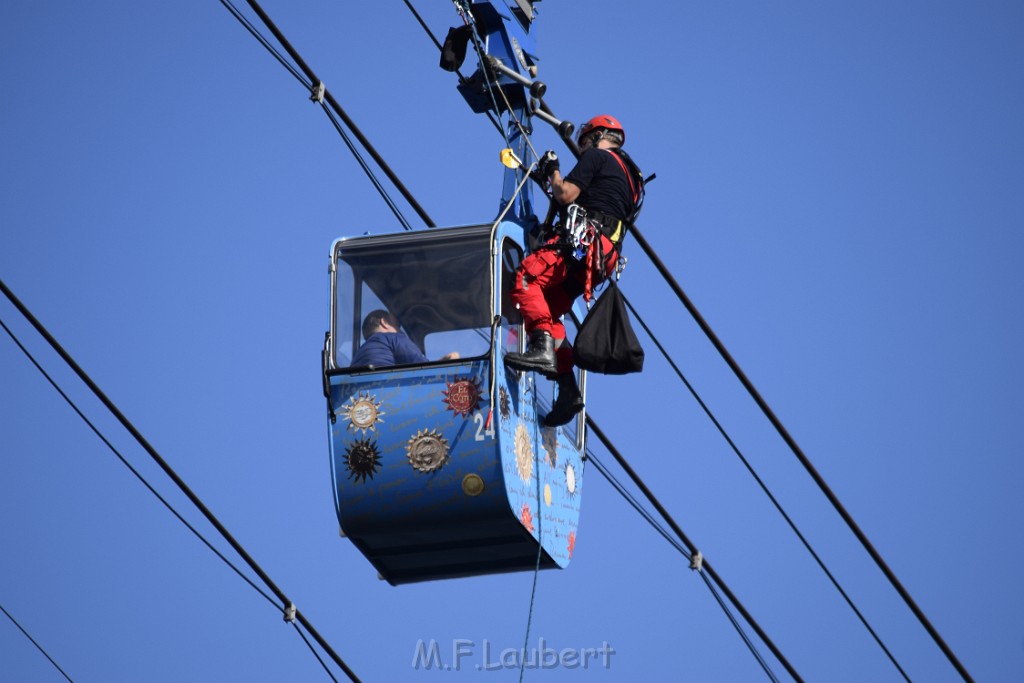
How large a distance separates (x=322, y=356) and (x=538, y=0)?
132 inches

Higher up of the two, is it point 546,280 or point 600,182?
point 600,182

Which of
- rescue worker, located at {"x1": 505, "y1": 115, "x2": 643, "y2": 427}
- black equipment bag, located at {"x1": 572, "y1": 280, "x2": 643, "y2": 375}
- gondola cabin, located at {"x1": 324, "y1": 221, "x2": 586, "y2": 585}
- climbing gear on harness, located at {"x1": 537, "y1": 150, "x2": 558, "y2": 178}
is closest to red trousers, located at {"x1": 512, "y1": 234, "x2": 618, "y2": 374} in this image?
rescue worker, located at {"x1": 505, "y1": 115, "x2": 643, "y2": 427}

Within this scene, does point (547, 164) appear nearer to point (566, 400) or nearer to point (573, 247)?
point (573, 247)

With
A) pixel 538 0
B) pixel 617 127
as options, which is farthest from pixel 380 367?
pixel 538 0

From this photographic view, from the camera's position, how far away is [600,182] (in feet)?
42.9

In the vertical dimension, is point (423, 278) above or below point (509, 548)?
above

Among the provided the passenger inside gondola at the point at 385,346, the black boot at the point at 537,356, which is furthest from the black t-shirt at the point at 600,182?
the passenger inside gondola at the point at 385,346

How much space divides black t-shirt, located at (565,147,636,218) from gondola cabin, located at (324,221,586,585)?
55cm

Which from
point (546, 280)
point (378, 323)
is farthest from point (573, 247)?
point (378, 323)

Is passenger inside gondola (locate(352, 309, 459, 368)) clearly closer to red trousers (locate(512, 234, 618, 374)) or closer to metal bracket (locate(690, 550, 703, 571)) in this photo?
red trousers (locate(512, 234, 618, 374))

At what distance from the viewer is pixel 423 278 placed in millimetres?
13047

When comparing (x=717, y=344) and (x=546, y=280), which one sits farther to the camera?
(x=717, y=344)

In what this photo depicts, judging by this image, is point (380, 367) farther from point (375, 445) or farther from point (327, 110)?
point (327, 110)

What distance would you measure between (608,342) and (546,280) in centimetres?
61
